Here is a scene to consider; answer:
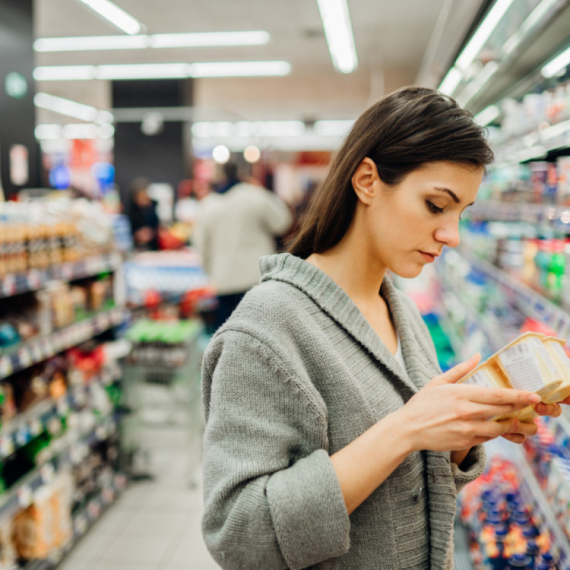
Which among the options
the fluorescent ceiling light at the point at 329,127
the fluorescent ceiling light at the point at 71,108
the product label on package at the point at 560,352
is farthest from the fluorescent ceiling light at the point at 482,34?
the fluorescent ceiling light at the point at 329,127

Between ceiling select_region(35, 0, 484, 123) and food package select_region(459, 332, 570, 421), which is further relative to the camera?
ceiling select_region(35, 0, 484, 123)

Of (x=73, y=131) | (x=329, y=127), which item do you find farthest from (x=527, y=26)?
(x=73, y=131)

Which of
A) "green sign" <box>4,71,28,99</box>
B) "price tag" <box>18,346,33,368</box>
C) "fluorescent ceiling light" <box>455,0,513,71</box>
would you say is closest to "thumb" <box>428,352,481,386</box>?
"fluorescent ceiling light" <box>455,0,513,71</box>

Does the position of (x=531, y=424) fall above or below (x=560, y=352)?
below

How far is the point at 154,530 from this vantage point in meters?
3.51

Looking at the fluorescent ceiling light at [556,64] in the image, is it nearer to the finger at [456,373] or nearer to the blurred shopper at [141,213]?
the finger at [456,373]

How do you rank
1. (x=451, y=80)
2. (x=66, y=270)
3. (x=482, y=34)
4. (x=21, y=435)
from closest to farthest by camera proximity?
1. (x=21, y=435)
2. (x=482, y=34)
3. (x=66, y=270)
4. (x=451, y=80)

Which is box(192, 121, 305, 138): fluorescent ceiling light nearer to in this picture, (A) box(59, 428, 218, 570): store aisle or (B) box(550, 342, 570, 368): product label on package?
(A) box(59, 428, 218, 570): store aisle

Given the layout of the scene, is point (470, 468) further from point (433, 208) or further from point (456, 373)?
point (433, 208)

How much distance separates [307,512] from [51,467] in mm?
2550

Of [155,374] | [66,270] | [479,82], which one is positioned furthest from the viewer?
[155,374]

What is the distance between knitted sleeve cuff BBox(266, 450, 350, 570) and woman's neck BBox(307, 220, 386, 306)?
0.44m

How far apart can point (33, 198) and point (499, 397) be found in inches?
140

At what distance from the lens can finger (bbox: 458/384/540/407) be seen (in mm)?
903
